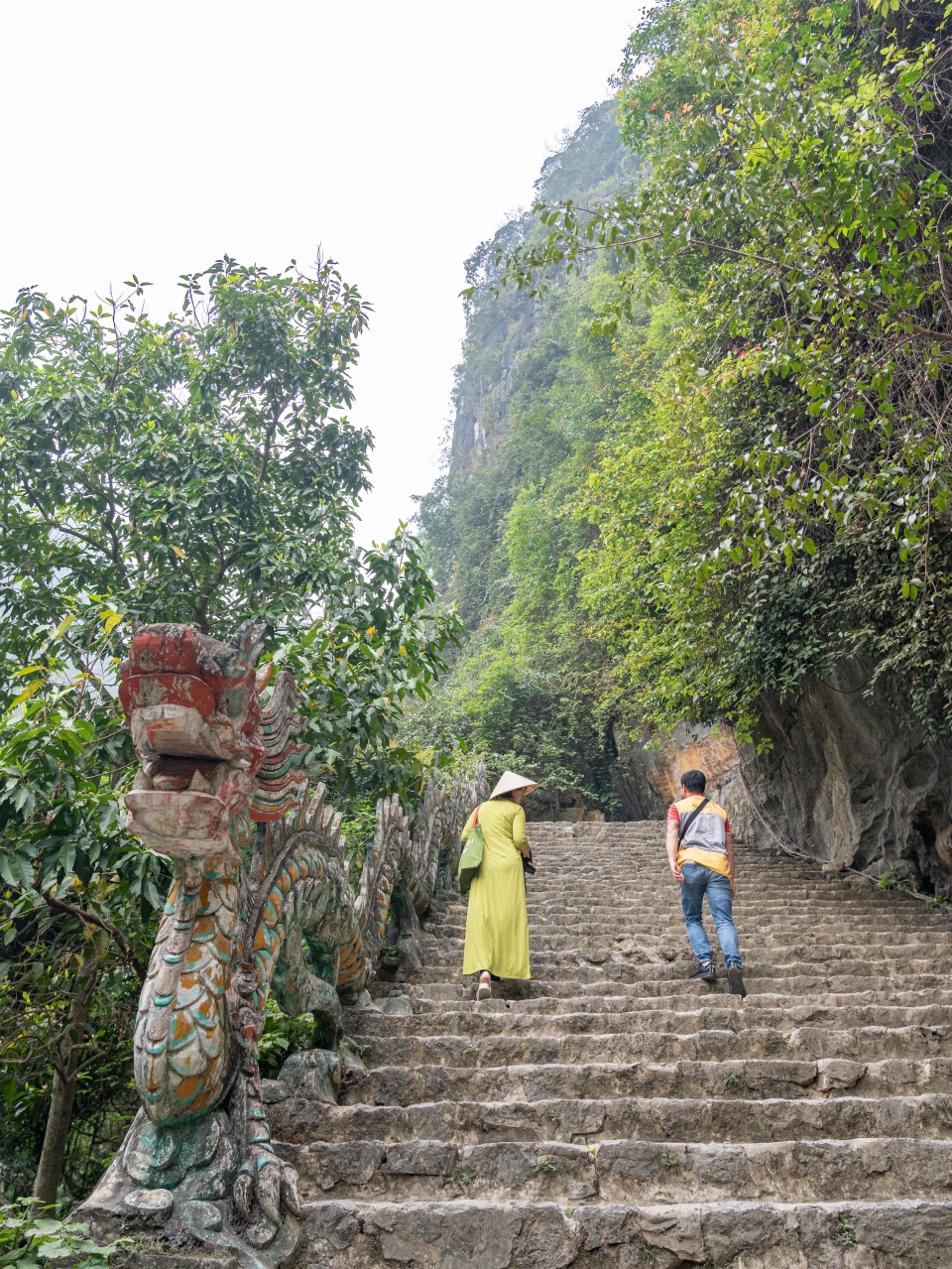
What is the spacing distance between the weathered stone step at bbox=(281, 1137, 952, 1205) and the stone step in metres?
0.83

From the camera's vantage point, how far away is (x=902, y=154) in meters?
5.16

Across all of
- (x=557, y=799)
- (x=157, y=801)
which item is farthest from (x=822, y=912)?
(x=557, y=799)

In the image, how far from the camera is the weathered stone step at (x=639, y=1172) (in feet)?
8.90

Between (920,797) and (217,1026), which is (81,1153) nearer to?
(217,1026)

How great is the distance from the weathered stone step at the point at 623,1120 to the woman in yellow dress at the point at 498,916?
54.5 inches

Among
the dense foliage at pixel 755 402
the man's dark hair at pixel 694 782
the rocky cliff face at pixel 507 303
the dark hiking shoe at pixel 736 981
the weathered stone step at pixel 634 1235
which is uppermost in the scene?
the rocky cliff face at pixel 507 303

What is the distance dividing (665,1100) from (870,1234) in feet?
2.71

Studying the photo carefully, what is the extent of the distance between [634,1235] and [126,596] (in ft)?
17.1

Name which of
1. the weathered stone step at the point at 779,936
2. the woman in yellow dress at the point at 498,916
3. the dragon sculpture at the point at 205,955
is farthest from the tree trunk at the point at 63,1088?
the weathered stone step at the point at 779,936

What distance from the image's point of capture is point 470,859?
16.0 feet

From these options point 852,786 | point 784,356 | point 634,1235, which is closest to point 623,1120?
point 634,1235

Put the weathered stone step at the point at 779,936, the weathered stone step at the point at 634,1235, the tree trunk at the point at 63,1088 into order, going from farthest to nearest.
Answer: the weathered stone step at the point at 779,936
the tree trunk at the point at 63,1088
the weathered stone step at the point at 634,1235

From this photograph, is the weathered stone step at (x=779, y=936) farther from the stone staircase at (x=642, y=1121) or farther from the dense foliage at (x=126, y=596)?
the dense foliage at (x=126, y=596)

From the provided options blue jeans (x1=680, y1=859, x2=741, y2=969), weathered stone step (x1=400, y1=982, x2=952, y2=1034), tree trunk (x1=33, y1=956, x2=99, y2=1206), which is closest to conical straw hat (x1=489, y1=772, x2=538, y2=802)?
blue jeans (x1=680, y1=859, x2=741, y2=969)
